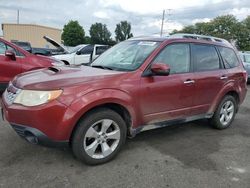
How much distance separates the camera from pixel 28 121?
325 centimetres

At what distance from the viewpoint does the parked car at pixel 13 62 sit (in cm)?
697

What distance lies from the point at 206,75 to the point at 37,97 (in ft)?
9.27

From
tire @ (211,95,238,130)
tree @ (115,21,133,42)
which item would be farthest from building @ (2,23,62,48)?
tire @ (211,95,238,130)

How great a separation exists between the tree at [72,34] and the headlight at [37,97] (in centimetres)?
7020

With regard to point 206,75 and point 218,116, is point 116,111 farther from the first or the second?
point 218,116

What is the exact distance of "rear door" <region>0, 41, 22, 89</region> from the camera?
22.8 ft

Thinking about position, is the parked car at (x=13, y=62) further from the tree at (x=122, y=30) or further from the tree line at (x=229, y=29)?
the tree at (x=122, y=30)

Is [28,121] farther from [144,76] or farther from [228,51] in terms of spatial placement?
[228,51]

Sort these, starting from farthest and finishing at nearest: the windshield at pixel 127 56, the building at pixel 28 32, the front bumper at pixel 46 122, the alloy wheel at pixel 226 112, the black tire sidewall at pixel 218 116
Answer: the building at pixel 28 32, the alloy wheel at pixel 226 112, the black tire sidewall at pixel 218 116, the windshield at pixel 127 56, the front bumper at pixel 46 122

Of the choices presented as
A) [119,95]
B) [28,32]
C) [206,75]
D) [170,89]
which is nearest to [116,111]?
A: [119,95]

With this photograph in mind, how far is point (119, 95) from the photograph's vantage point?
143 inches

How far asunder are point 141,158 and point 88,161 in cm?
77

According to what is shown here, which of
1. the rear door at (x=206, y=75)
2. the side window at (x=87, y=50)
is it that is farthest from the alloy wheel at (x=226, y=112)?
the side window at (x=87, y=50)

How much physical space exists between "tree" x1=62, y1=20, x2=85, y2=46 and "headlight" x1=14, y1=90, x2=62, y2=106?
70199 millimetres
